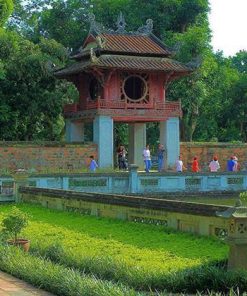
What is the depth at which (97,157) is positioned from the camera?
37.2 meters

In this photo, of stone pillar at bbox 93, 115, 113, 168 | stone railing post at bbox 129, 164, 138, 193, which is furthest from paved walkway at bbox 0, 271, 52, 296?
stone pillar at bbox 93, 115, 113, 168

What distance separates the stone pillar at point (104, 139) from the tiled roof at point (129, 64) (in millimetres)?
2945

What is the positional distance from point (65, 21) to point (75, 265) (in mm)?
45758

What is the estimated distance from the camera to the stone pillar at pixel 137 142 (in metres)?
41.6

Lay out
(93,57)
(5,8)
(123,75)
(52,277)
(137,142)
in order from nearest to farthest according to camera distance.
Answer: (52,277) → (5,8) → (93,57) → (123,75) → (137,142)

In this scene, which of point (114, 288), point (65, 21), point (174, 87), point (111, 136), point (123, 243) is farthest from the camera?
point (65, 21)

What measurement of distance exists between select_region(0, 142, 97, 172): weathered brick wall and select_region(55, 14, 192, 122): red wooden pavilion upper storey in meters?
2.85

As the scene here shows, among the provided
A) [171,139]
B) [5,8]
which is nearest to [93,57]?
[5,8]

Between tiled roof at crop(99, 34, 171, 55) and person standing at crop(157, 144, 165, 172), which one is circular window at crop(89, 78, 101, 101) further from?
person standing at crop(157, 144, 165, 172)

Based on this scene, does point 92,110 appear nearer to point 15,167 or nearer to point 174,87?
point 15,167

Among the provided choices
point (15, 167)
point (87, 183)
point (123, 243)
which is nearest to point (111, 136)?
point (15, 167)

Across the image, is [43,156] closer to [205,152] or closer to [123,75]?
[123,75]

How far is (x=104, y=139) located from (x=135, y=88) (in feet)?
15.1

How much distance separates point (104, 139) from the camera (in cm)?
3769
